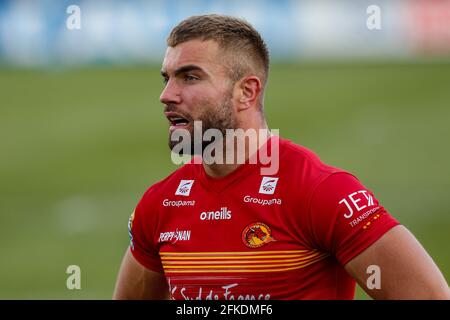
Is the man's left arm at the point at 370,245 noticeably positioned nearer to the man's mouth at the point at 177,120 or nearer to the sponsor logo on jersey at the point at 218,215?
the sponsor logo on jersey at the point at 218,215

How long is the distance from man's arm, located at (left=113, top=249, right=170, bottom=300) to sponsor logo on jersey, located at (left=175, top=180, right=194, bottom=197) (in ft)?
1.65

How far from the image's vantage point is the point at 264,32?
1823 cm

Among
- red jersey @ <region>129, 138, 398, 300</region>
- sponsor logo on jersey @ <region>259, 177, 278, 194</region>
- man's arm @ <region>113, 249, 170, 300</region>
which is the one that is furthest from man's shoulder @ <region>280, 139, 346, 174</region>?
man's arm @ <region>113, 249, 170, 300</region>

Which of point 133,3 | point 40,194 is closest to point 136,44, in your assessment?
point 133,3

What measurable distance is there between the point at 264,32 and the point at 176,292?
13703 millimetres

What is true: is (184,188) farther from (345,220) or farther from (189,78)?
(345,220)

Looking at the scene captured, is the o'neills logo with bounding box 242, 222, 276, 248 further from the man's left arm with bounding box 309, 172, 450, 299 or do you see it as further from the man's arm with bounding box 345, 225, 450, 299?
the man's arm with bounding box 345, 225, 450, 299

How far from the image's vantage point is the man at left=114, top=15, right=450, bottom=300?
14.5 ft

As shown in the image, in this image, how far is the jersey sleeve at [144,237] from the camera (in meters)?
5.14

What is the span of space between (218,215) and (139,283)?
767 mm

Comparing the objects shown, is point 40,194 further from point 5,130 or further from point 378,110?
point 378,110

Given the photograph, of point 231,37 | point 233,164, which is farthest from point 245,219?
point 231,37

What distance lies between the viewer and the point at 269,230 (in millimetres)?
4703

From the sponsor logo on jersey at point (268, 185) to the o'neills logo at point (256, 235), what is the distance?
18 cm
